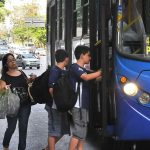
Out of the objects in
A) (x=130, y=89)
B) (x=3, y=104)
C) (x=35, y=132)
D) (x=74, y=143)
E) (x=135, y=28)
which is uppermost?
(x=135, y=28)

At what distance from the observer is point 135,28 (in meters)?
7.02

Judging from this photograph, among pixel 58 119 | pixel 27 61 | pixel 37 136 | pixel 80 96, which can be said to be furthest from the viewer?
Result: pixel 27 61

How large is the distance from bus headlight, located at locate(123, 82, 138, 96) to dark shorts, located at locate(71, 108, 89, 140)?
695mm

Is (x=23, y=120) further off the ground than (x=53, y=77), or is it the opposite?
(x=53, y=77)

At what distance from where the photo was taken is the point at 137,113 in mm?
6863

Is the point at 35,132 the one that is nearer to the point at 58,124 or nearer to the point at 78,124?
the point at 58,124

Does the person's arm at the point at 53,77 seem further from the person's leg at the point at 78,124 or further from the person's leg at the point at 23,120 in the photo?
the person's leg at the point at 23,120

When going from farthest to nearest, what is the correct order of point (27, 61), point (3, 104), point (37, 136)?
point (27, 61), point (37, 136), point (3, 104)

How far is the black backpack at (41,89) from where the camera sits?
309 inches

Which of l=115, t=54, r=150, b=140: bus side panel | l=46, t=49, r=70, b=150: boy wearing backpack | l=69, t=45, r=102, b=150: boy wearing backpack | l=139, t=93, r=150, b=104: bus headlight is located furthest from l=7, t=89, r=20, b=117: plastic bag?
l=139, t=93, r=150, b=104: bus headlight

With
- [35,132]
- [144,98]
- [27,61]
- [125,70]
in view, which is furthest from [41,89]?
[27,61]

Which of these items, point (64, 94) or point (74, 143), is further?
point (74, 143)

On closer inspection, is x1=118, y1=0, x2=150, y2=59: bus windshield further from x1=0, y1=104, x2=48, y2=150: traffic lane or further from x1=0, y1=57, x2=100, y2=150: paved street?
x1=0, y1=104, x2=48, y2=150: traffic lane

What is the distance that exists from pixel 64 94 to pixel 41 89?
0.67 m
